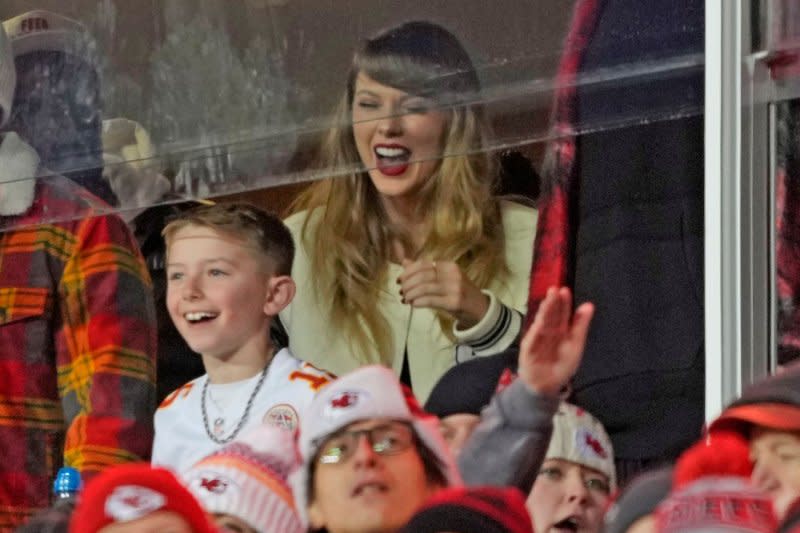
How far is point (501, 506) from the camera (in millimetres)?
1614

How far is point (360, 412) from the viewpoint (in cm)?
188

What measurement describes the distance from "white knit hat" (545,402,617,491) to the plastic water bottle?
0.58 meters

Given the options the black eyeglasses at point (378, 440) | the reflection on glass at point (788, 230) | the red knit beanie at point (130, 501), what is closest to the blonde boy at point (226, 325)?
the black eyeglasses at point (378, 440)

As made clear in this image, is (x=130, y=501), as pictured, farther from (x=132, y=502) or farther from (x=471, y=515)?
(x=471, y=515)

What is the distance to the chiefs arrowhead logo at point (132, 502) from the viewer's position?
67.4 inches

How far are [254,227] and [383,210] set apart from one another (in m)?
0.17

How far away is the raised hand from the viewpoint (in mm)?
1816

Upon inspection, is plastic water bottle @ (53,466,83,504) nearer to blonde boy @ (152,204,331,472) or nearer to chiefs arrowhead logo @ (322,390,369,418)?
blonde boy @ (152,204,331,472)

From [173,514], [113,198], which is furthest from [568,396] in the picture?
[113,198]

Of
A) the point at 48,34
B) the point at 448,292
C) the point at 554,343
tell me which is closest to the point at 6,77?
the point at 48,34

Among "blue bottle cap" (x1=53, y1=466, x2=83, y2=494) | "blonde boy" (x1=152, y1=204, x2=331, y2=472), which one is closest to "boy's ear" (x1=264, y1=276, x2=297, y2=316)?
"blonde boy" (x1=152, y1=204, x2=331, y2=472)

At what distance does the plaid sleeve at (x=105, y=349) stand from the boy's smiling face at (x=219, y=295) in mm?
62

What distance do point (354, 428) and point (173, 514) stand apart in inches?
9.0

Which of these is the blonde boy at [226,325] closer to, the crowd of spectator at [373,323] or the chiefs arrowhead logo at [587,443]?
the crowd of spectator at [373,323]
